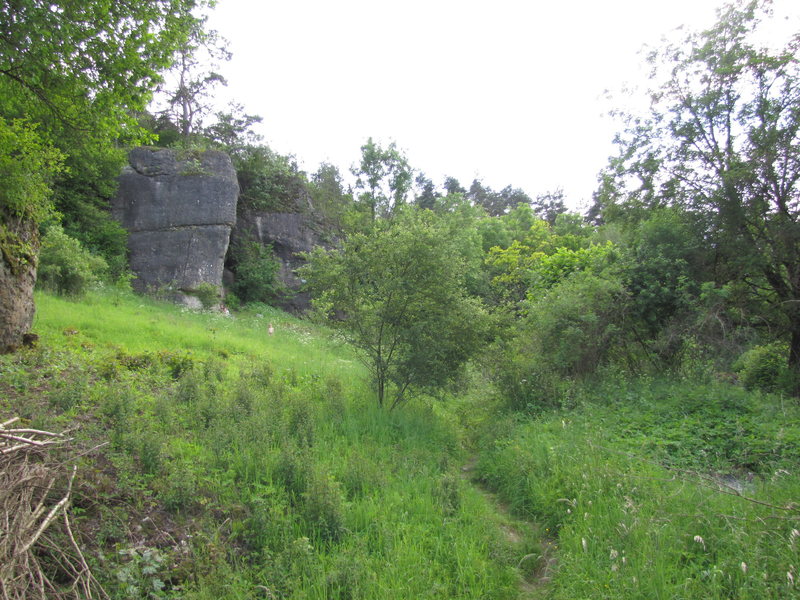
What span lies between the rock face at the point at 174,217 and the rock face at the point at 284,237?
383cm

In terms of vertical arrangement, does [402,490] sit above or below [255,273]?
below

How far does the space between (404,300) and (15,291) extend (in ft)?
23.7

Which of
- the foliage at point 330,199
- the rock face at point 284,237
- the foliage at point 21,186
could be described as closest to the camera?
the foliage at point 21,186

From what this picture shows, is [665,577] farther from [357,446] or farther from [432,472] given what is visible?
[357,446]

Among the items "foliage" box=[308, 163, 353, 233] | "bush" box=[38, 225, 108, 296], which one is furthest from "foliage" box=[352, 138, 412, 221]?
"bush" box=[38, 225, 108, 296]

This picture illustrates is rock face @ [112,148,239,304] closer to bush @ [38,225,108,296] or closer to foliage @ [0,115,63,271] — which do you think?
bush @ [38,225,108,296]

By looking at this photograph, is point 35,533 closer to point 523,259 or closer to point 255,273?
point 255,273

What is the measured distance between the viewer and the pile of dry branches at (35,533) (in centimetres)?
276

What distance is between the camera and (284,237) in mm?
27141

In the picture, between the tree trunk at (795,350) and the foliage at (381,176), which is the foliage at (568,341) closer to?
the tree trunk at (795,350)

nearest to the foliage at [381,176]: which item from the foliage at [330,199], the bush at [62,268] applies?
the foliage at [330,199]

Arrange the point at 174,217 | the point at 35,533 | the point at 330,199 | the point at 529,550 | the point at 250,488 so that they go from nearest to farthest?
the point at 35,533
the point at 529,550
the point at 250,488
the point at 174,217
the point at 330,199

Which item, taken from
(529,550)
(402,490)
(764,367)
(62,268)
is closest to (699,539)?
(529,550)

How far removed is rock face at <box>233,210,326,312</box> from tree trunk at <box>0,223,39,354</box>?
1672cm
